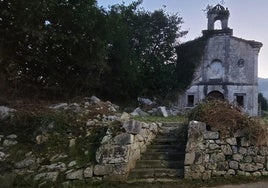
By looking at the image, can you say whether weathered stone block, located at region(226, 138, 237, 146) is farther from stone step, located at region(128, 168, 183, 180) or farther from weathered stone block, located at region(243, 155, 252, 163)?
stone step, located at region(128, 168, 183, 180)

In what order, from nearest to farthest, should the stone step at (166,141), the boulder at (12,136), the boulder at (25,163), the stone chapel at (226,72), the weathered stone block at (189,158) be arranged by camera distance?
1. the weathered stone block at (189,158)
2. the boulder at (25,163)
3. the boulder at (12,136)
4. the stone step at (166,141)
5. the stone chapel at (226,72)

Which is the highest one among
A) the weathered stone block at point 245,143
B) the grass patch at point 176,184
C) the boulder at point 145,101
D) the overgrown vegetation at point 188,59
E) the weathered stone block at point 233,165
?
the overgrown vegetation at point 188,59

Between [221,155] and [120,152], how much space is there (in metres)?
2.50

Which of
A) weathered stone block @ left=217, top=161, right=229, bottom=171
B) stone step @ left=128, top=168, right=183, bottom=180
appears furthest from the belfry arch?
stone step @ left=128, top=168, right=183, bottom=180

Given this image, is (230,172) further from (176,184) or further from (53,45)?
(53,45)

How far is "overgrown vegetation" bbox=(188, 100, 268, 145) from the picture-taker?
10.1 meters

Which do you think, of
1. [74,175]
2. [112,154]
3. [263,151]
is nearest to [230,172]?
[263,151]

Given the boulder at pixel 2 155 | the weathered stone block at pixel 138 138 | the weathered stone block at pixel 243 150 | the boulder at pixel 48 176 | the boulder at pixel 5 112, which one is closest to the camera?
the boulder at pixel 48 176

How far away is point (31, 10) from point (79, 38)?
297cm

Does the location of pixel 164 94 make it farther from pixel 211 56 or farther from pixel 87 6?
pixel 87 6

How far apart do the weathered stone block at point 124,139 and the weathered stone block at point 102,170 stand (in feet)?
2.22

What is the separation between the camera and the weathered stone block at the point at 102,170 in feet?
32.1

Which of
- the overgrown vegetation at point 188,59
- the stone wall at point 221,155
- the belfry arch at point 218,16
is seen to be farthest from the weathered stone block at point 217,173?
the belfry arch at point 218,16

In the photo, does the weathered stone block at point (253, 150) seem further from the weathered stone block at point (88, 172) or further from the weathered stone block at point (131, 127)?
the weathered stone block at point (88, 172)
